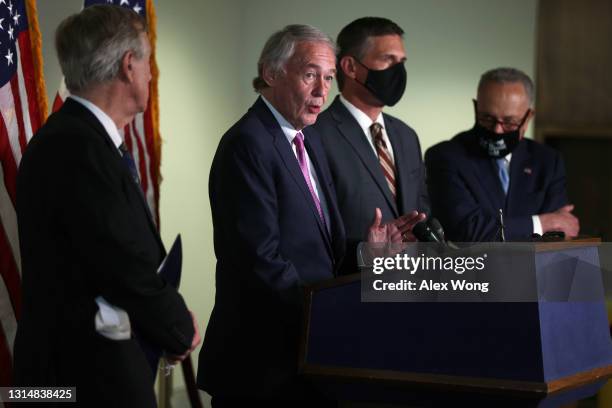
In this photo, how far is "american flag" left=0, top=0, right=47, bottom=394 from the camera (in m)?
2.82

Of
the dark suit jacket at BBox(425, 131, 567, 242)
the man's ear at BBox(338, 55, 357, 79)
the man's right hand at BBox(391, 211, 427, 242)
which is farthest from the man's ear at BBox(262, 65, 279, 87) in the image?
the dark suit jacket at BBox(425, 131, 567, 242)

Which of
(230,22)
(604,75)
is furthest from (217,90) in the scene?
(604,75)

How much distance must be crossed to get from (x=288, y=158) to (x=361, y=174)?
0.58 meters

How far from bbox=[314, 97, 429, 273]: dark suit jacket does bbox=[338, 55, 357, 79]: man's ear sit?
132 millimetres

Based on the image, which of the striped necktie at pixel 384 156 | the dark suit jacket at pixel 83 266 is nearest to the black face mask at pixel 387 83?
the striped necktie at pixel 384 156

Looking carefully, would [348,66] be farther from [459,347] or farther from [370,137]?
[459,347]

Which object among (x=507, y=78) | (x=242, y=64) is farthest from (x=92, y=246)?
(x=242, y=64)

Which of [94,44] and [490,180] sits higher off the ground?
[94,44]

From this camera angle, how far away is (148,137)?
3.92 metres

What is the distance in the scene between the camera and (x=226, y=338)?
107 inches

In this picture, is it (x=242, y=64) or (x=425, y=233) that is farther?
(x=242, y=64)

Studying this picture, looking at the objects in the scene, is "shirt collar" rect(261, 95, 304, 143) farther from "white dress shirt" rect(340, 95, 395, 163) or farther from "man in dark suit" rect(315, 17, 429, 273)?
"white dress shirt" rect(340, 95, 395, 163)

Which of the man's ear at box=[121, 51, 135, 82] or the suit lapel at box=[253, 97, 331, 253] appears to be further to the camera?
the suit lapel at box=[253, 97, 331, 253]

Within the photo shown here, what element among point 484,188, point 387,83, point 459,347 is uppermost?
point 387,83
